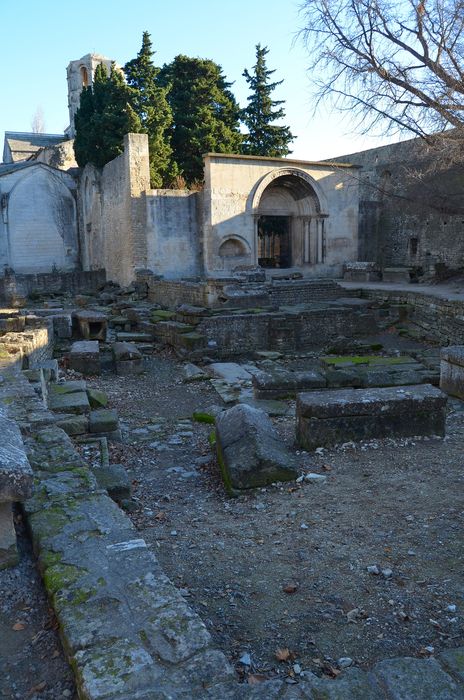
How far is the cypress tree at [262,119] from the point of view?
94.8 feet

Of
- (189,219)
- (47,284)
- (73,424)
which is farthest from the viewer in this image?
(47,284)

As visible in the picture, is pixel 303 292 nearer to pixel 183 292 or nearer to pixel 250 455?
pixel 183 292

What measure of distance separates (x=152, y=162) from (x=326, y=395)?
62.4 feet

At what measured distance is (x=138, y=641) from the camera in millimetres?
2051

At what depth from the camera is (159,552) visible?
11.5 ft

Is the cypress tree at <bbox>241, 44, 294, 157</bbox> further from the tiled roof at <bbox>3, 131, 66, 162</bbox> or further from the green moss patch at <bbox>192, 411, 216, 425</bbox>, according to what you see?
the green moss patch at <bbox>192, 411, 216, 425</bbox>

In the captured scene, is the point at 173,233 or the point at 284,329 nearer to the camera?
the point at 284,329

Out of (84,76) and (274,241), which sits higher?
(84,76)

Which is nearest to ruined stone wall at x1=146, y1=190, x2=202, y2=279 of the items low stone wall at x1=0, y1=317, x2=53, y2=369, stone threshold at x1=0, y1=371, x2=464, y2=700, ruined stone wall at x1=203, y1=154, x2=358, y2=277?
ruined stone wall at x1=203, y1=154, x2=358, y2=277

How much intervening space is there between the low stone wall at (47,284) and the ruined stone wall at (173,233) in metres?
3.55

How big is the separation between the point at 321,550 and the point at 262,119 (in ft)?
94.5

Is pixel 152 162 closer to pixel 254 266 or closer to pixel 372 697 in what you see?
pixel 254 266

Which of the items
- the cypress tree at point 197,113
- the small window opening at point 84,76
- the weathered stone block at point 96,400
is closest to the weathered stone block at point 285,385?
the weathered stone block at point 96,400

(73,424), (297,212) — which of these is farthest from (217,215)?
(73,424)
